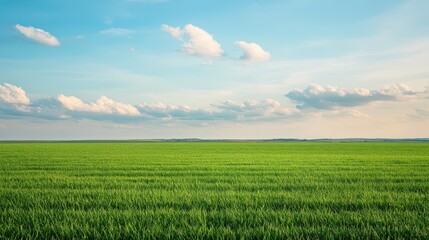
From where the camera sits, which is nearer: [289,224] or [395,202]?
[289,224]

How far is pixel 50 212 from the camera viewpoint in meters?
7.47

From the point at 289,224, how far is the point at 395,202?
12.3 ft

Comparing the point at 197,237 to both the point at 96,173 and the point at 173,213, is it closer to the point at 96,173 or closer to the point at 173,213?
the point at 173,213

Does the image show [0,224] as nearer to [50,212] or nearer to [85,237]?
[50,212]

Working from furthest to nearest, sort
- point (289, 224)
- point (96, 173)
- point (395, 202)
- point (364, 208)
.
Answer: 1. point (96, 173)
2. point (395, 202)
3. point (364, 208)
4. point (289, 224)

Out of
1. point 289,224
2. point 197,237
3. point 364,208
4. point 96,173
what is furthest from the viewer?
point 96,173

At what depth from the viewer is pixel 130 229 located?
6070mm

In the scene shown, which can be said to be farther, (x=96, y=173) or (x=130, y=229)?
(x=96, y=173)

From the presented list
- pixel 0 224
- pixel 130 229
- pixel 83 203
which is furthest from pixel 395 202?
pixel 0 224

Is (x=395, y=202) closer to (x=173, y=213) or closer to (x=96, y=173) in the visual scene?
(x=173, y=213)

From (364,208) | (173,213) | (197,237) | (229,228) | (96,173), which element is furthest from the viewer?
(96,173)

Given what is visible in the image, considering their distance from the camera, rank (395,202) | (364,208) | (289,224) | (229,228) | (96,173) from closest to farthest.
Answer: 1. (229,228)
2. (289,224)
3. (364,208)
4. (395,202)
5. (96,173)

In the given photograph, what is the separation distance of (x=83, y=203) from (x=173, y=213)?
297 cm

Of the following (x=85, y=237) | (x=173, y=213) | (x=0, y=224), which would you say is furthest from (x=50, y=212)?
(x=173, y=213)
